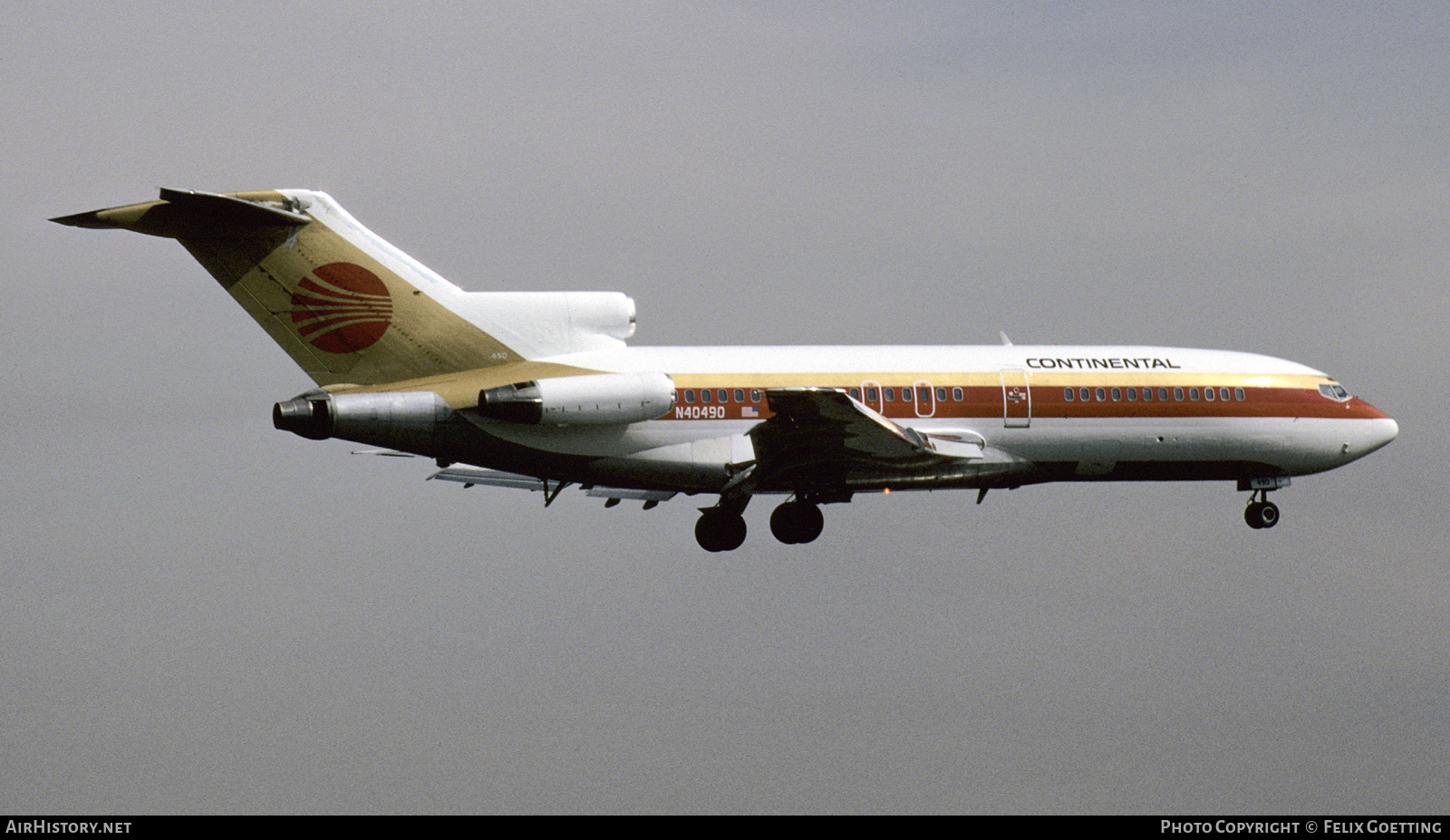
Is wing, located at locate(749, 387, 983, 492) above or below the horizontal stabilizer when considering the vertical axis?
below

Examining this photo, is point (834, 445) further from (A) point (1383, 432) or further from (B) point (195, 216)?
(A) point (1383, 432)

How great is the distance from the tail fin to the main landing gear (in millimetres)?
5845

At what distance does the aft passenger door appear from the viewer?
113 feet

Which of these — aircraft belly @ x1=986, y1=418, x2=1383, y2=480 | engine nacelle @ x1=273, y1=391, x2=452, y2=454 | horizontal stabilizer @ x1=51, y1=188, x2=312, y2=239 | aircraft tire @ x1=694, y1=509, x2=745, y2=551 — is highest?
horizontal stabilizer @ x1=51, y1=188, x2=312, y2=239

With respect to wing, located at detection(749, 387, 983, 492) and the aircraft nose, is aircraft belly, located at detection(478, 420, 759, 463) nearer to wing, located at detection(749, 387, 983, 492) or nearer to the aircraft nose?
wing, located at detection(749, 387, 983, 492)

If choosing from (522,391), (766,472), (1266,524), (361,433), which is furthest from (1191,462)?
(361,433)

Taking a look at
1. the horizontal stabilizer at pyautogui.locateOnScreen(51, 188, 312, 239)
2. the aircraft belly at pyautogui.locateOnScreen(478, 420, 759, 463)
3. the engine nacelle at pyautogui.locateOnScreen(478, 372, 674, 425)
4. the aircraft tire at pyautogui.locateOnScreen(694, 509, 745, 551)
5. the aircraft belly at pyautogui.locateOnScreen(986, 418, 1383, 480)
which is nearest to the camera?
the horizontal stabilizer at pyautogui.locateOnScreen(51, 188, 312, 239)

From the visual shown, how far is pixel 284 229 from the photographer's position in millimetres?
29875

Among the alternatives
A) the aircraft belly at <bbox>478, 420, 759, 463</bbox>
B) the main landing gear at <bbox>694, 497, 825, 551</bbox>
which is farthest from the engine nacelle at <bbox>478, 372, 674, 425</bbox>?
the main landing gear at <bbox>694, 497, 825, 551</bbox>

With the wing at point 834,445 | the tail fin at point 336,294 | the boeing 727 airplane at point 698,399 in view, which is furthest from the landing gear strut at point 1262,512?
the tail fin at point 336,294

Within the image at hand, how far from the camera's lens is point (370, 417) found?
2928 cm

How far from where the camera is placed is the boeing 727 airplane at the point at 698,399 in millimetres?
29828

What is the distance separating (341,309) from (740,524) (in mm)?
9889

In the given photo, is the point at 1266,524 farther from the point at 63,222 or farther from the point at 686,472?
the point at 63,222
